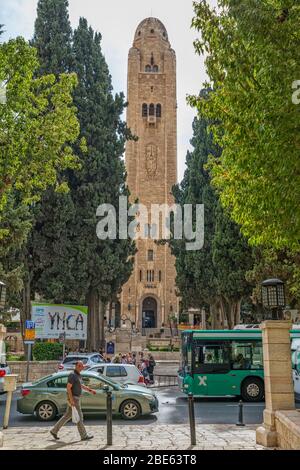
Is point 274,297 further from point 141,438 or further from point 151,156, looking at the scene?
point 151,156

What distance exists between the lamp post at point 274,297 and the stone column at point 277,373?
1.75 feet

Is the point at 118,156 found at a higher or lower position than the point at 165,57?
lower

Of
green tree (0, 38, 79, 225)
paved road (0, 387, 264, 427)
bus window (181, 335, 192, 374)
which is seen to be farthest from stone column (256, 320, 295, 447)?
bus window (181, 335, 192, 374)

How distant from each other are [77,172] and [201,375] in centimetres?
1687

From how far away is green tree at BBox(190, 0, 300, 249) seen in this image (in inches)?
311

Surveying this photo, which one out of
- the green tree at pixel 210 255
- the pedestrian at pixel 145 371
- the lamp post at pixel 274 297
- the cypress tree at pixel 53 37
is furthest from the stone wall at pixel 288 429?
the cypress tree at pixel 53 37

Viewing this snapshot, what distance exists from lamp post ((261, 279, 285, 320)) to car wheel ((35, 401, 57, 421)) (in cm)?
673

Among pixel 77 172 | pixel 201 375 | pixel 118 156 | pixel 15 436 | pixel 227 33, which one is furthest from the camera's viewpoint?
pixel 118 156

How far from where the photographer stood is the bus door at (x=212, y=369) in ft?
57.5

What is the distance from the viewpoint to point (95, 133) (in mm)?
31672

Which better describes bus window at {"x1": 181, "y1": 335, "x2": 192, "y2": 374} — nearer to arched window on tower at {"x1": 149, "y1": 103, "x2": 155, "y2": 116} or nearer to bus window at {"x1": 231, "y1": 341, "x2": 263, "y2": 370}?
bus window at {"x1": 231, "y1": 341, "x2": 263, "y2": 370}

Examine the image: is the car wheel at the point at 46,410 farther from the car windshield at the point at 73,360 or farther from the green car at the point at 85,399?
the car windshield at the point at 73,360

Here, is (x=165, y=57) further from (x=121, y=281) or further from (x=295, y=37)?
(x=295, y=37)

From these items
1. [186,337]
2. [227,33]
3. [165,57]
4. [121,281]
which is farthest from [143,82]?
[227,33]
